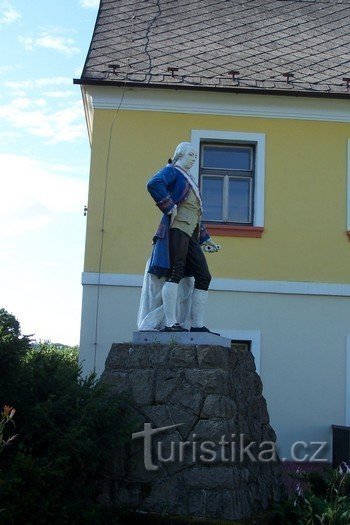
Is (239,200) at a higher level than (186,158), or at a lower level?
higher

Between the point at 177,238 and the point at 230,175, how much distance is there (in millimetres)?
5479

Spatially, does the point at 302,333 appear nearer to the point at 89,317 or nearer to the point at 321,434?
the point at 321,434

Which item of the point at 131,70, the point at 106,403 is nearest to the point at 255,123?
the point at 131,70

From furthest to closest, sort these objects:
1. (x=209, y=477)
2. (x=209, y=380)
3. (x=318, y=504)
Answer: (x=209, y=380)
(x=318, y=504)
(x=209, y=477)

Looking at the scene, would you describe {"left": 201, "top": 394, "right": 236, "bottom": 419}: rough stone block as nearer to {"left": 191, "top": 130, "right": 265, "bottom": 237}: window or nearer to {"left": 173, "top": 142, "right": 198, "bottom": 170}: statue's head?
{"left": 173, "top": 142, "right": 198, "bottom": 170}: statue's head

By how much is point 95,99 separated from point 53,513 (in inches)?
308

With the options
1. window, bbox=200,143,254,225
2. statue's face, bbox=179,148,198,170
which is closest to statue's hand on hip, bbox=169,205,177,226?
statue's face, bbox=179,148,198,170

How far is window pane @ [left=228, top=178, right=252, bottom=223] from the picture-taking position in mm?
13078

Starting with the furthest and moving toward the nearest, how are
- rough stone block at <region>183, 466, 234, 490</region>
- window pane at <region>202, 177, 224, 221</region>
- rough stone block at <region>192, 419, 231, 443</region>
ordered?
window pane at <region>202, 177, 224, 221</region>, rough stone block at <region>192, 419, 231, 443</region>, rough stone block at <region>183, 466, 234, 490</region>

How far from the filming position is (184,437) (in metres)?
7.22

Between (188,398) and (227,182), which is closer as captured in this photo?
(188,398)

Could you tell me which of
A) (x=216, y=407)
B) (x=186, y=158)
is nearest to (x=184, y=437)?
(x=216, y=407)

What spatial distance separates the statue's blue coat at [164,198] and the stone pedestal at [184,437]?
2.42 feet

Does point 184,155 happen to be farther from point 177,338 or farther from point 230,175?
point 230,175
